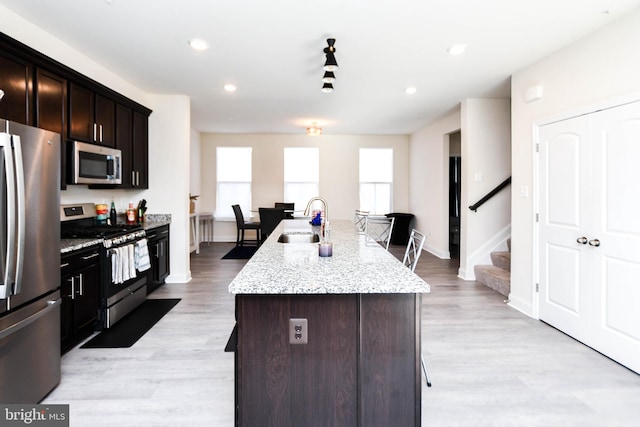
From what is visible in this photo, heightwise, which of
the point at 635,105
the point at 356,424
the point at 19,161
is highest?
the point at 635,105

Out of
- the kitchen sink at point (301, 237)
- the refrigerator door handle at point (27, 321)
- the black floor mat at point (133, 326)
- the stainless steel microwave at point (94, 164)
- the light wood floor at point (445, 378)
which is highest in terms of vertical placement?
the stainless steel microwave at point (94, 164)

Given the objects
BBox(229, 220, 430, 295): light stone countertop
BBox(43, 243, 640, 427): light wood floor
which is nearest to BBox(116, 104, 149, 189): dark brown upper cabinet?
BBox(43, 243, 640, 427): light wood floor

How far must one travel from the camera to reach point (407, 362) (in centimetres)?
143

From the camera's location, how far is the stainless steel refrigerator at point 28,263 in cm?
167

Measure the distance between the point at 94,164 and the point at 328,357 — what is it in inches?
123

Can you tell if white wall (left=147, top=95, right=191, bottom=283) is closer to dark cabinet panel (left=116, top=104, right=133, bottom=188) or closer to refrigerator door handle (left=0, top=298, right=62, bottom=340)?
dark cabinet panel (left=116, top=104, right=133, bottom=188)

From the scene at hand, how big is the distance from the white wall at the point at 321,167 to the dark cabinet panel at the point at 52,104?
5074mm

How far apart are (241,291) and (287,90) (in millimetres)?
3643

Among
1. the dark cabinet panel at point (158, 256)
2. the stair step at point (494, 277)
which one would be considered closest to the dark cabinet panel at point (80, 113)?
the dark cabinet panel at point (158, 256)

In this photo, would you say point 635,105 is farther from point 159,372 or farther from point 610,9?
point 159,372

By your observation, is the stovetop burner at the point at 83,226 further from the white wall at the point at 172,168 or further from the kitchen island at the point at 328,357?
the kitchen island at the point at 328,357

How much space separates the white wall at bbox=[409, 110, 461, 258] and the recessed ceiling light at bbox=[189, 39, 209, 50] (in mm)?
4165

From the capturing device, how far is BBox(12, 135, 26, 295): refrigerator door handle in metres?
1.70

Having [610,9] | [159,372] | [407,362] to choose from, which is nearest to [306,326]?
[407,362]
